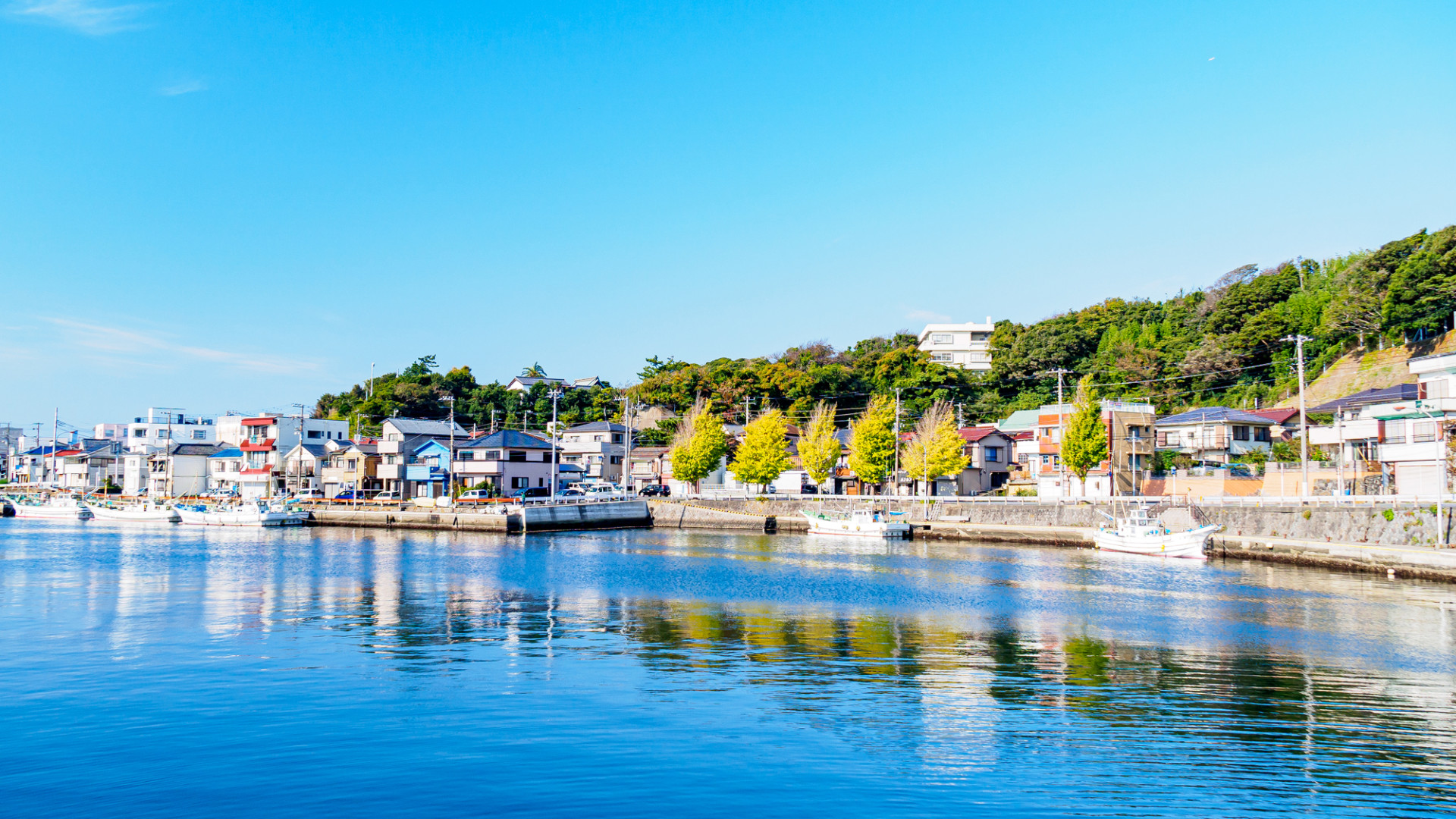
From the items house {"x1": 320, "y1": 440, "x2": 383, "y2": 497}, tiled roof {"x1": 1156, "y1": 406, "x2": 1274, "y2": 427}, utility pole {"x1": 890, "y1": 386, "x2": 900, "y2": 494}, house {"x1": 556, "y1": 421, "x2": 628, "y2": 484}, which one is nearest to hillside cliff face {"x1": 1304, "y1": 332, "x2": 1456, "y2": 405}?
tiled roof {"x1": 1156, "y1": 406, "x2": 1274, "y2": 427}

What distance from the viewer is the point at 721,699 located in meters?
14.6

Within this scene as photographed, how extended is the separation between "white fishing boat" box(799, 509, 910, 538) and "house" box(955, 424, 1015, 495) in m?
14.7

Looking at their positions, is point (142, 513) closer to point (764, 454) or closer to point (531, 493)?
point (531, 493)

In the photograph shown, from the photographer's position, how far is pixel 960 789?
10602 mm

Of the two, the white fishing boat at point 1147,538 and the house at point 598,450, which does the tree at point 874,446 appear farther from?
the house at point 598,450

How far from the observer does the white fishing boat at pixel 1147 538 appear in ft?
129

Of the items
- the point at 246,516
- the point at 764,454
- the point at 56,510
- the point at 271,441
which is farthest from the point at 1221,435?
the point at 56,510

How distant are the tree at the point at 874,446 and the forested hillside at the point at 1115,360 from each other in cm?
1496

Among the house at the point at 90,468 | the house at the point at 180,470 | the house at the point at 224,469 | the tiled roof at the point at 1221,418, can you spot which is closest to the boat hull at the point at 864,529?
the tiled roof at the point at 1221,418

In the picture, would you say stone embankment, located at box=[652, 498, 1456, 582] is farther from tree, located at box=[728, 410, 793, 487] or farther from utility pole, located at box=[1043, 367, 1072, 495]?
utility pole, located at box=[1043, 367, 1072, 495]

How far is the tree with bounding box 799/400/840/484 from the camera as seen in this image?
6519 cm

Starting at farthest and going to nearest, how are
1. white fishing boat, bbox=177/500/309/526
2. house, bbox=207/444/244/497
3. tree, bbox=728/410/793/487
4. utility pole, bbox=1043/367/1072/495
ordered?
1. house, bbox=207/444/244/497
2. tree, bbox=728/410/793/487
3. white fishing boat, bbox=177/500/309/526
4. utility pole, bbox=1043/367/1072/495

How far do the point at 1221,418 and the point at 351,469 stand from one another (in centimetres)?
6744

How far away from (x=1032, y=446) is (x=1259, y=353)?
1946 centimetres
